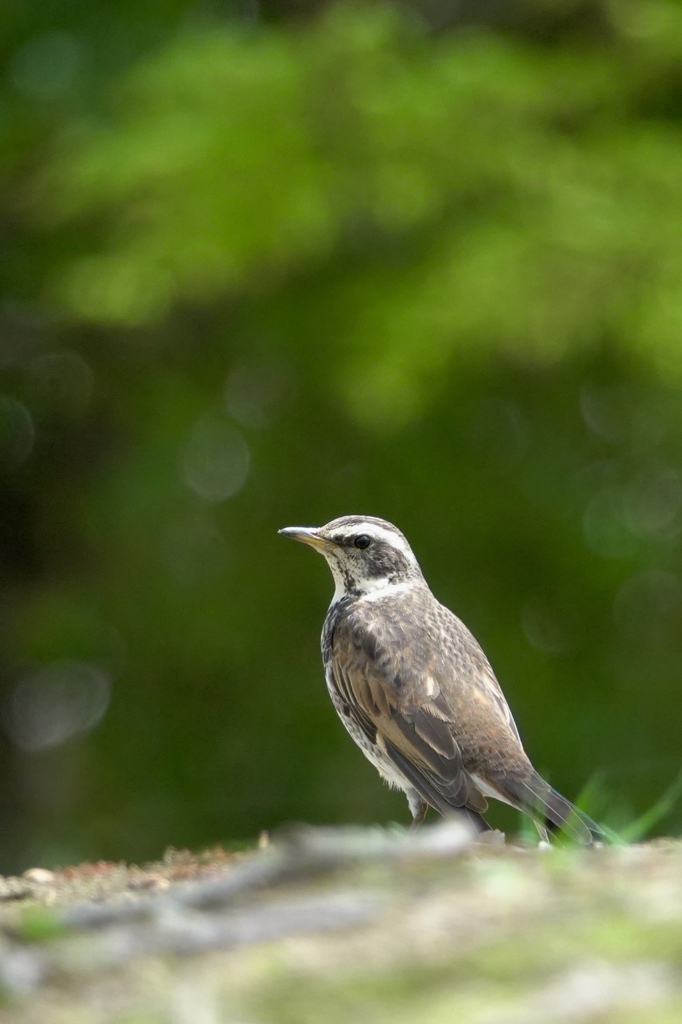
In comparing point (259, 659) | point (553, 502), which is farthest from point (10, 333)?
point (553, 502)

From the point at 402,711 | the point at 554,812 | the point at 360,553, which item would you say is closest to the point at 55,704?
the point at 360,553

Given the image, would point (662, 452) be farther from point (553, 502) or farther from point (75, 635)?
point (75, 635)

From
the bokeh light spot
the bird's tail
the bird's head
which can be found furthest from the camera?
the bokeh light spot

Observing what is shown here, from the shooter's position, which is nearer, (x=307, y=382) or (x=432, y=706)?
(x=432, y=706)

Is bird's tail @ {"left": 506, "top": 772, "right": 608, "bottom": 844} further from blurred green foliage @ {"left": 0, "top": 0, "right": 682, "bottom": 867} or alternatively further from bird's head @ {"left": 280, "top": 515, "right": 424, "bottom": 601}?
blurred green foliage @ {"left": 0, "top": 0, "right": 682, "bottom": 867}

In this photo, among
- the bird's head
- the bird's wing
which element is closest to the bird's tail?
the bird's wing

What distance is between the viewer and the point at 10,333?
1348 cm

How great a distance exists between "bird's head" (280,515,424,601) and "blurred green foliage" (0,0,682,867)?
5.18 feet

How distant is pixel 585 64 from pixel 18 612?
7009 millimetres

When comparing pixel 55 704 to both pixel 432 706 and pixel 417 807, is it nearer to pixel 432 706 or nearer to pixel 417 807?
pixel 417 807

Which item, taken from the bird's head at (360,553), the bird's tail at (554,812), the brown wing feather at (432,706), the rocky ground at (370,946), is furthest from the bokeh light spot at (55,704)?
the rocky ground at (370,946)

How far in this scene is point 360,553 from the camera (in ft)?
26.3

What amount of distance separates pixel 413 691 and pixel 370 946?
164 inches

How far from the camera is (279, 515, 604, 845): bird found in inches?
256
